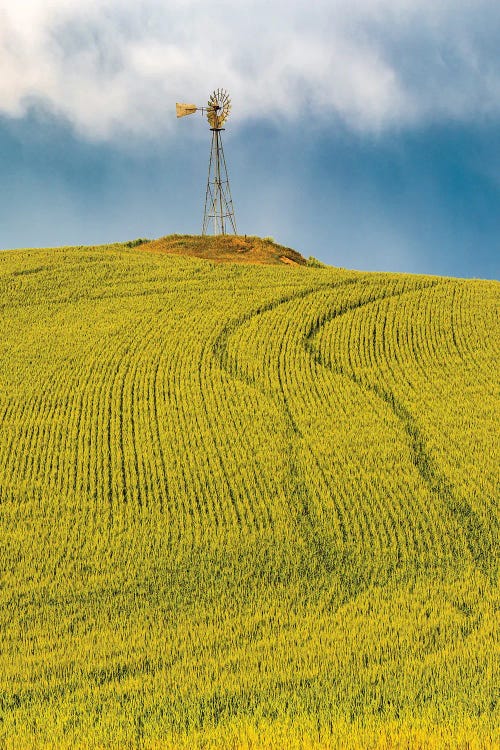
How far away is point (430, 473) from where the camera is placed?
23516mm

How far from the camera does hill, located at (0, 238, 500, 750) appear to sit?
499 inches

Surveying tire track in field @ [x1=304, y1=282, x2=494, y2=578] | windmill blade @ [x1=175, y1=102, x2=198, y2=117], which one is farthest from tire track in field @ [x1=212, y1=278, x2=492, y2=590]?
windmill blade @ [x1=175, y1=102, x2=198, y2=117]

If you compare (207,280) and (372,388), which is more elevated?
(207,280)

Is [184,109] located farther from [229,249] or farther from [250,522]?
[250,522]

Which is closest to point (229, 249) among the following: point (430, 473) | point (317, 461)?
point (317, 461)

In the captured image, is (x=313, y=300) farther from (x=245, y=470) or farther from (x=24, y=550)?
(x=24, y=550)

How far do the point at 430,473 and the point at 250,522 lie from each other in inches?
248

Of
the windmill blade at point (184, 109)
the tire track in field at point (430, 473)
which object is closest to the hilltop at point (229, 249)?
the windmill blade at point (184, 109)

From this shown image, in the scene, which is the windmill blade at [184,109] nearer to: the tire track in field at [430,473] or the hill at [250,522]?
the hill at [250,522]

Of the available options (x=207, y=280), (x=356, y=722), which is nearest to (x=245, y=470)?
(x=356, y=722)

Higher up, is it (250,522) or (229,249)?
(229,249)

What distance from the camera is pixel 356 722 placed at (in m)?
11.6

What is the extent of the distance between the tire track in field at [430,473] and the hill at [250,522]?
85 millimetres

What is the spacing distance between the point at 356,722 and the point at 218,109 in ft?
166
